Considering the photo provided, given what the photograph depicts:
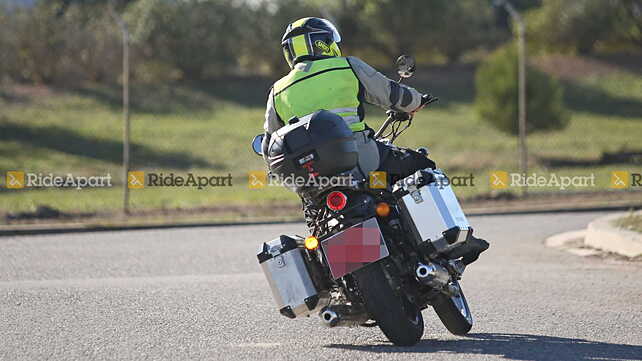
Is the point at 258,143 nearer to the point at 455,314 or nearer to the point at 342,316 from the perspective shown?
the point at 342,316

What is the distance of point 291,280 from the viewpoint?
20.5 ft

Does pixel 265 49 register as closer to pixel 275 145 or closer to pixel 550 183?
pixel 550 183

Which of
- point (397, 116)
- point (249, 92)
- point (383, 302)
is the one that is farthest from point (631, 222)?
point (249, 92)

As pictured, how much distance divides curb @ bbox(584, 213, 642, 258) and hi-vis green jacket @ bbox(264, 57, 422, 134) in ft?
16.3

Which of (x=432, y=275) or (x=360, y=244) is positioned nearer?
(x=360, y=244)

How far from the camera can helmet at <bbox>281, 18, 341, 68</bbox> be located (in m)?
6.58

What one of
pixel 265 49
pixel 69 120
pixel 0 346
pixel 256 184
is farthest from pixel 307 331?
pixel 265 49

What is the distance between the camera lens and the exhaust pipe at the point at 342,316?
6170 millimetres

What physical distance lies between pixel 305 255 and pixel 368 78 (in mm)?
1098

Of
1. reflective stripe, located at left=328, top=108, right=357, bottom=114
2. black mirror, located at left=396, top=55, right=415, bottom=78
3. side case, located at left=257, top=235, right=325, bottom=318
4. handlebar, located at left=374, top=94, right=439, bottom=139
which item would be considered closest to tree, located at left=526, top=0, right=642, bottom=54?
handlebar, located at left=374, top=94, right=439, bottom=139

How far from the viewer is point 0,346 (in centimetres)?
639

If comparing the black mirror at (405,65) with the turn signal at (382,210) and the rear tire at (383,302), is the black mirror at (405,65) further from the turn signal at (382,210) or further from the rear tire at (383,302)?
the rear tire at (383,302)

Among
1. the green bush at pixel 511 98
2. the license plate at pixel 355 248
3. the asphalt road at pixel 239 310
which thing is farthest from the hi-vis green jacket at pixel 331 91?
the green bush at pixel 511 98

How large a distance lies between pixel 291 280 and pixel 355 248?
1.55ft
